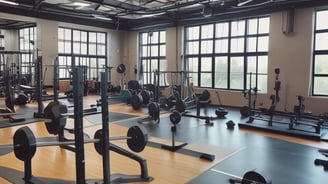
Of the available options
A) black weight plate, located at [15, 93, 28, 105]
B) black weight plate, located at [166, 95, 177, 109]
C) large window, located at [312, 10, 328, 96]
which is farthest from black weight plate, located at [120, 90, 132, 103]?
large window, located at [312, 10, 328, 96]

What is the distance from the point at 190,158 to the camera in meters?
4.10

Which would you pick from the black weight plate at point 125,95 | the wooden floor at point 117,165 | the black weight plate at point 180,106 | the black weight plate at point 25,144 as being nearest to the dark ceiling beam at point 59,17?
the black weight plate at point 125,95

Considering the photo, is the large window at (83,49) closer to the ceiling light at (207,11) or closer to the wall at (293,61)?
the ceiling light at (207,11)

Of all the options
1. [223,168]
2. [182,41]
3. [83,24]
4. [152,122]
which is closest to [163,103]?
[152,122]

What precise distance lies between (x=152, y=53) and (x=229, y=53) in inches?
170

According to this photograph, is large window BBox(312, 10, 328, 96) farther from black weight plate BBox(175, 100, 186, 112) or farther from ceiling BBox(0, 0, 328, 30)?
black weight plate BBox(175, 100, 186, 112)

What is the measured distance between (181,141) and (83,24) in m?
9.20

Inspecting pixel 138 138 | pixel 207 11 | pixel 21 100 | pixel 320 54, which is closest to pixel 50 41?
pixel 21 100

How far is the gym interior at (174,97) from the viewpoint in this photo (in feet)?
11.0

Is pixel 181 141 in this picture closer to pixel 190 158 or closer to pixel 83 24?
pixel 190 158

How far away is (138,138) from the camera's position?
317 cm

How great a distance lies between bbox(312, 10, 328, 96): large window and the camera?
7516 millimetres

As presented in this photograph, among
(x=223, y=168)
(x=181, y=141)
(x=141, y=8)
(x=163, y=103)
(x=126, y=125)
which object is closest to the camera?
(x=223, y=168)

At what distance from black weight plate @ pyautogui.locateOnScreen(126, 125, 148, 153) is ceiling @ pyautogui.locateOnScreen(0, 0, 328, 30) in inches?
226
